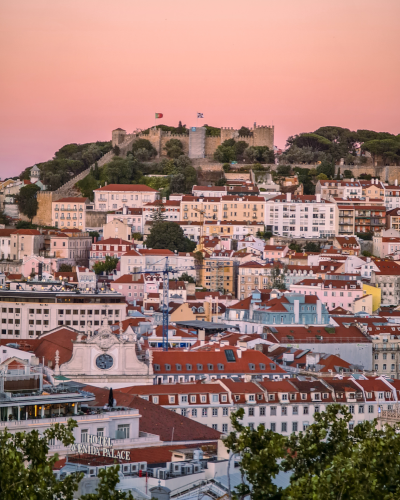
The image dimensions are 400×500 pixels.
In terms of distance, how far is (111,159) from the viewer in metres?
104

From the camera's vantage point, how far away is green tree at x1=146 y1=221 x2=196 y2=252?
86.8m

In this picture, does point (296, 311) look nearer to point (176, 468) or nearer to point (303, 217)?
point (303, 217)

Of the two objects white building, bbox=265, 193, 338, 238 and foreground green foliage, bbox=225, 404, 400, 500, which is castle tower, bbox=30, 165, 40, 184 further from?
foreground green foliage, bbox=225, 404, 400, 500

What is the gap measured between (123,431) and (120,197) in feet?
204

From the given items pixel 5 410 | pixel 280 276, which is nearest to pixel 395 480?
pixel 5 410

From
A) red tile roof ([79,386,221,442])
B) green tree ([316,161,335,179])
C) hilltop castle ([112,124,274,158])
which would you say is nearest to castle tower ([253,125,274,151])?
hilltop castle ([112,124,274,158])

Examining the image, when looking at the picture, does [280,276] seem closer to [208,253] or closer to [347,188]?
[208,253]

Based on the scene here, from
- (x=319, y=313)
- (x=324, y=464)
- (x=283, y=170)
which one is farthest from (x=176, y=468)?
(x=283, y=170)

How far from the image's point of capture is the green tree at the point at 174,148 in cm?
10469

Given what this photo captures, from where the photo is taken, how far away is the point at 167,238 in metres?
86.8

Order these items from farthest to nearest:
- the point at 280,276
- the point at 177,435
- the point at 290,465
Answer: the point at 280,276, the point at 177,435, the point at 290,465

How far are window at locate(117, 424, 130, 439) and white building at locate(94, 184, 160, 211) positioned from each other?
61.3 m

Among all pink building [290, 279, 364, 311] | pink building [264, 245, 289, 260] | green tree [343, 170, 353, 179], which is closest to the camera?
pink building [290, 279, 364, 311]

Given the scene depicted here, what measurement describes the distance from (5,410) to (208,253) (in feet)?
175
